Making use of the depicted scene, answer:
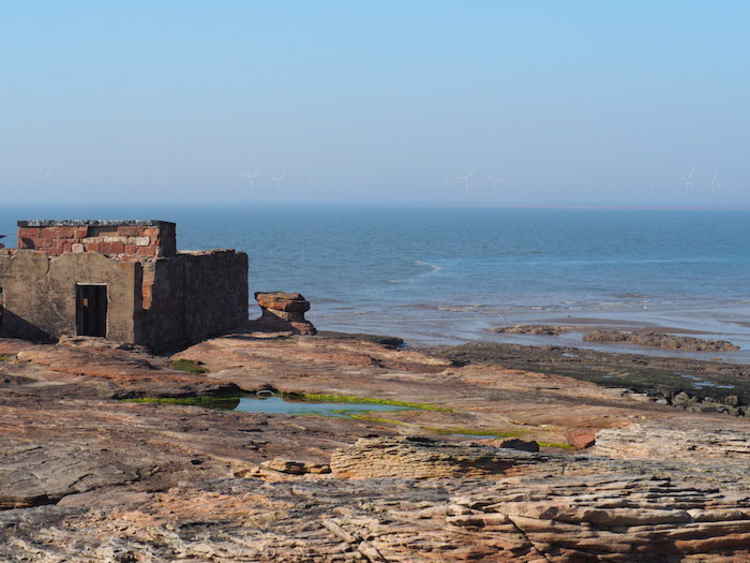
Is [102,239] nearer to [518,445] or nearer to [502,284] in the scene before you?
[518,445]

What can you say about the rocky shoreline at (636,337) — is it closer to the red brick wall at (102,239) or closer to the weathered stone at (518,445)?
the red brick wall at (102,239)

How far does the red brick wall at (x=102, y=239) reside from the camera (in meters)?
26.4

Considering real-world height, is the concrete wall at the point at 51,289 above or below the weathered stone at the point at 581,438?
above

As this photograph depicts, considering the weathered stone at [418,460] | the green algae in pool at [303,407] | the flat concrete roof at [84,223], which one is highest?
the flat concrete roof at [84,223]

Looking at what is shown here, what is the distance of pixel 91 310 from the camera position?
27.1 meters

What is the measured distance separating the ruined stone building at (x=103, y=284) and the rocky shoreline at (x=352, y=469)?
2.26 meters

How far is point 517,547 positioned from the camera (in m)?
9.20

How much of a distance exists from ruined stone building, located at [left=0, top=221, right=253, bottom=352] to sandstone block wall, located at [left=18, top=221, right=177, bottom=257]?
0.03 meters

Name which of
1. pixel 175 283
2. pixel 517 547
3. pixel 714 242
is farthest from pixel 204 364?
pixel 714 242

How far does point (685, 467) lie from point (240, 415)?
8.63m

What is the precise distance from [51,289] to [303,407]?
1035 cm

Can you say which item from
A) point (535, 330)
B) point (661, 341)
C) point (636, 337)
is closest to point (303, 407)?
point (661, 341)

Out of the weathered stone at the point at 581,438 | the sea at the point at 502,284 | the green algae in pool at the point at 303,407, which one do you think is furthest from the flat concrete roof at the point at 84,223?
the sea at the point at 502,284

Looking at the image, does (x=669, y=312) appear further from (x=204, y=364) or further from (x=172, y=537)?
(x=172, y=537)
